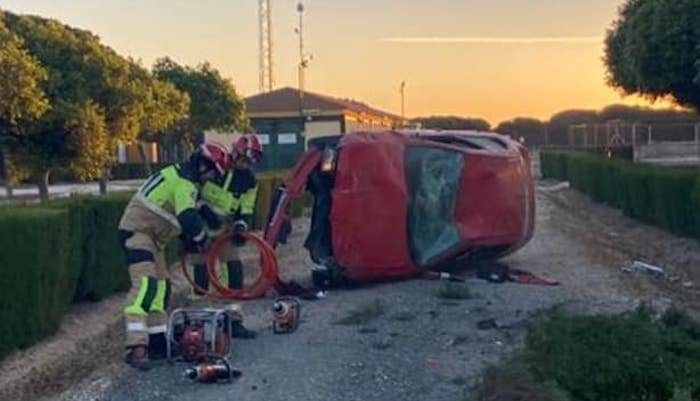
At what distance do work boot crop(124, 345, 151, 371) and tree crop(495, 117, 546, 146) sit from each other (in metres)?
83.9

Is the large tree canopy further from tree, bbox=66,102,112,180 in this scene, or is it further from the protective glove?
the protective glove

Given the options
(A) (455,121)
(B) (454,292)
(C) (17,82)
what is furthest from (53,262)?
(A) (455,121)

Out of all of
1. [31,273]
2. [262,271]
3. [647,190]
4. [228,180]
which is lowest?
[262,271]

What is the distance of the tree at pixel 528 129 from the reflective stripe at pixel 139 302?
8368cm

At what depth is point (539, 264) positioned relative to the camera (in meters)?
18.9

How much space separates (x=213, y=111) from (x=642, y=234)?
2906 centimetres

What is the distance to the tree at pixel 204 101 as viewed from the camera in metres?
53.1

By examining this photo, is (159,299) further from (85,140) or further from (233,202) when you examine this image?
(85,140)

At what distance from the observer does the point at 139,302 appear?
1142cm

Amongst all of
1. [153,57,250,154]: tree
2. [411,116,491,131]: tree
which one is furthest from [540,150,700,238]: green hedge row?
[411,116,491,131]: tree

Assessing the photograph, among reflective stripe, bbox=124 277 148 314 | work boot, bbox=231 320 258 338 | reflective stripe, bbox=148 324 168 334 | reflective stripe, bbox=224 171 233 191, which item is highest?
reflective stripe, bbox=224 171 233 191

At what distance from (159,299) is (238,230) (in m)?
1.54

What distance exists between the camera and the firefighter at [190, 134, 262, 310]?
12.6 meters

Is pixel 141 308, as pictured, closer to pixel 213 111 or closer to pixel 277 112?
pixel 213 111
